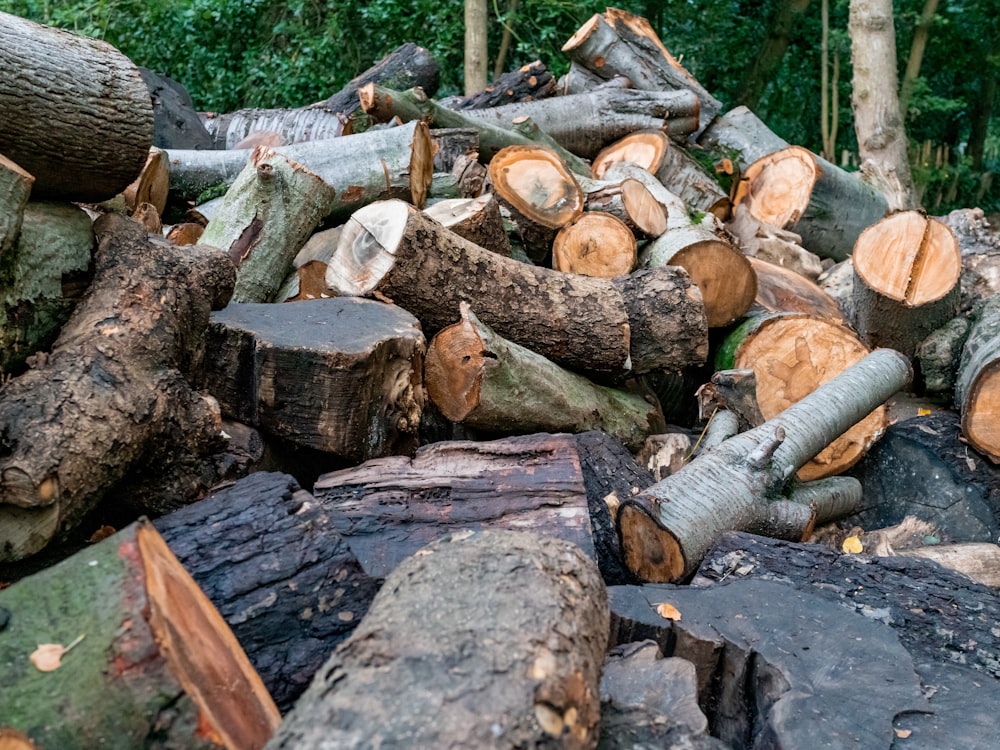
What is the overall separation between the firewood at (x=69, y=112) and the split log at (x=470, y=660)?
1749 mm

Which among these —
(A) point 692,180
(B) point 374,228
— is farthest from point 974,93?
(B) point 374,228

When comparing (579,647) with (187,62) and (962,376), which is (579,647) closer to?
(962,376)

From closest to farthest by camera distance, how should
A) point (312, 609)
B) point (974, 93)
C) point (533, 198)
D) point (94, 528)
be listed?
point (312, 609)
point (94, 528)
point (533, 198)
point (974, 93)

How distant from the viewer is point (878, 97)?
24.2ft

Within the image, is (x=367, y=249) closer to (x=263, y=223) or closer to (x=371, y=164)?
(x=263, y=223)

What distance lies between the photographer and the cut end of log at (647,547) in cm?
280

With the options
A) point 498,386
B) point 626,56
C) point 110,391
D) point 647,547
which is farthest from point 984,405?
point 626,56

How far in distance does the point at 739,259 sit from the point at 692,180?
2.37 metres

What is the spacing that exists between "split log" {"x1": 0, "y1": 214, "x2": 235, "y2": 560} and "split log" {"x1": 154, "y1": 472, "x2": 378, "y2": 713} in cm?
29

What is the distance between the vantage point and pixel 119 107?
2652 mm

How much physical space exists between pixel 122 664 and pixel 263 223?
8.73ft

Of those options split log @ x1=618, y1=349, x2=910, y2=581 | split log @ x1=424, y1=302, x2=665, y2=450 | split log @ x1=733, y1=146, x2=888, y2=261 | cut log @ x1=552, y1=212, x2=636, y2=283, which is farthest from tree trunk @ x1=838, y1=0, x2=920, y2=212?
split log @ x1=424, y1=302, x2=665, y2=450

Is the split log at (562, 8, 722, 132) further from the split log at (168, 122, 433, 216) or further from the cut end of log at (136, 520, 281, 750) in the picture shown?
the cut end of log at (136, 520, 281, 750)

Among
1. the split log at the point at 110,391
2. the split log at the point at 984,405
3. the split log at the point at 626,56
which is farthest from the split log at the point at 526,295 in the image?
the split log at the point at 626,56
